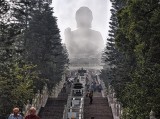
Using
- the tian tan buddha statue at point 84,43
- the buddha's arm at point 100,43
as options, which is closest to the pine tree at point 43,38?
the tian tan buddha statue at point 84,43

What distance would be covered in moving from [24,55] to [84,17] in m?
80.6

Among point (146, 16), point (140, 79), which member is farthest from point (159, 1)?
point (140, 79)

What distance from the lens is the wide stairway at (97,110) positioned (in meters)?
29.2

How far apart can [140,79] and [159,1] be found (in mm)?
3554

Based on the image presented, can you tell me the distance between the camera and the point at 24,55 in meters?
38.0

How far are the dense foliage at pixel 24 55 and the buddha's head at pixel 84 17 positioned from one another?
65.0 metres

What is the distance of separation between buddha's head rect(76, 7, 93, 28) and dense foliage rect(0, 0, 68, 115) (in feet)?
213

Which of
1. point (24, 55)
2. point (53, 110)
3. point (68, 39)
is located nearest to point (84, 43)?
point (68, 39)

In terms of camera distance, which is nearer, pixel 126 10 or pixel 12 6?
pixel 126 10

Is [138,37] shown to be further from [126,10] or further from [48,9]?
[48,9]

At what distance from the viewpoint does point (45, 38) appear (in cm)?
4312

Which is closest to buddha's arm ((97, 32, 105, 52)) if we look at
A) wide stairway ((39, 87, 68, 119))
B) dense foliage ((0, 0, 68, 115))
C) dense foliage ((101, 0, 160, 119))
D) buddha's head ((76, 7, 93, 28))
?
buddha's head ((76, 7, 93, 28))

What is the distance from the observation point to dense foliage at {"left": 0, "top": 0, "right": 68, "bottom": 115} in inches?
924

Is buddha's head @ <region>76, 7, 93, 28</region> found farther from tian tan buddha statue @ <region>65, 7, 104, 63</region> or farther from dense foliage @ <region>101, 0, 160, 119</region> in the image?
dense foliage @ <region>101, 0, 160, 119</region>
